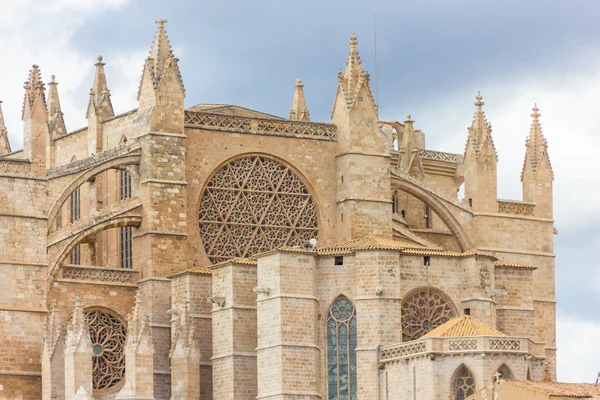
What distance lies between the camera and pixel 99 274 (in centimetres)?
6600

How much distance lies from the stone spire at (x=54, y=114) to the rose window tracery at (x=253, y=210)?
9.25m

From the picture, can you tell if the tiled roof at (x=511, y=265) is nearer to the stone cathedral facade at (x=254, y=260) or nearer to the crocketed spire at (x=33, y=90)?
the stone cathedral facade at (x=254, y=260)

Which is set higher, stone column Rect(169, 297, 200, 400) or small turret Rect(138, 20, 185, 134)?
small turret Rect(138, 20, 185, 134)

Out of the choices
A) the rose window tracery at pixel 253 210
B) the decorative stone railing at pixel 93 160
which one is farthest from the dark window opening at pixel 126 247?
the decorative stone railing at pixel 93 160

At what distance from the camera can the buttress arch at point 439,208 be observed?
70812 mm

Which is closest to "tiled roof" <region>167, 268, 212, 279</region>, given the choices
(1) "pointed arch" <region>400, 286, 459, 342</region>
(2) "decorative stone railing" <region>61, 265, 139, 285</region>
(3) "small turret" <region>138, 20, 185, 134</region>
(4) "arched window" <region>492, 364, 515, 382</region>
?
(2) "decorative stone railing" <region>61, 265, 139, 285</region>

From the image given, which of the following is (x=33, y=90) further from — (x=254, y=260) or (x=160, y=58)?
(x=254, y=260)

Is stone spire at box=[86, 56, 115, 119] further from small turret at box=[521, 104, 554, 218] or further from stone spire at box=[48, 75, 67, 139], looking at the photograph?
small turret at box=[521, 104, 554, 218]

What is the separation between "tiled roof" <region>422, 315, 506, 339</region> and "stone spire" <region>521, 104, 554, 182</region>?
42.2ft

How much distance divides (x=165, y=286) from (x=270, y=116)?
314 inches

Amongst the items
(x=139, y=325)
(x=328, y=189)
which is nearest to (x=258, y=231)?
(x=328, y=189)

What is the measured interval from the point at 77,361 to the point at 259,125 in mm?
11331

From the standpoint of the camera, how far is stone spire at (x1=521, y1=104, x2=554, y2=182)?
73688mm

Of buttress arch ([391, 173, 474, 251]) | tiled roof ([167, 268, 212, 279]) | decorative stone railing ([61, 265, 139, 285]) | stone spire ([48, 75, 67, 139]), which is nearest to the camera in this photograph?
tiled roof ([167, 268, 212, 279])
